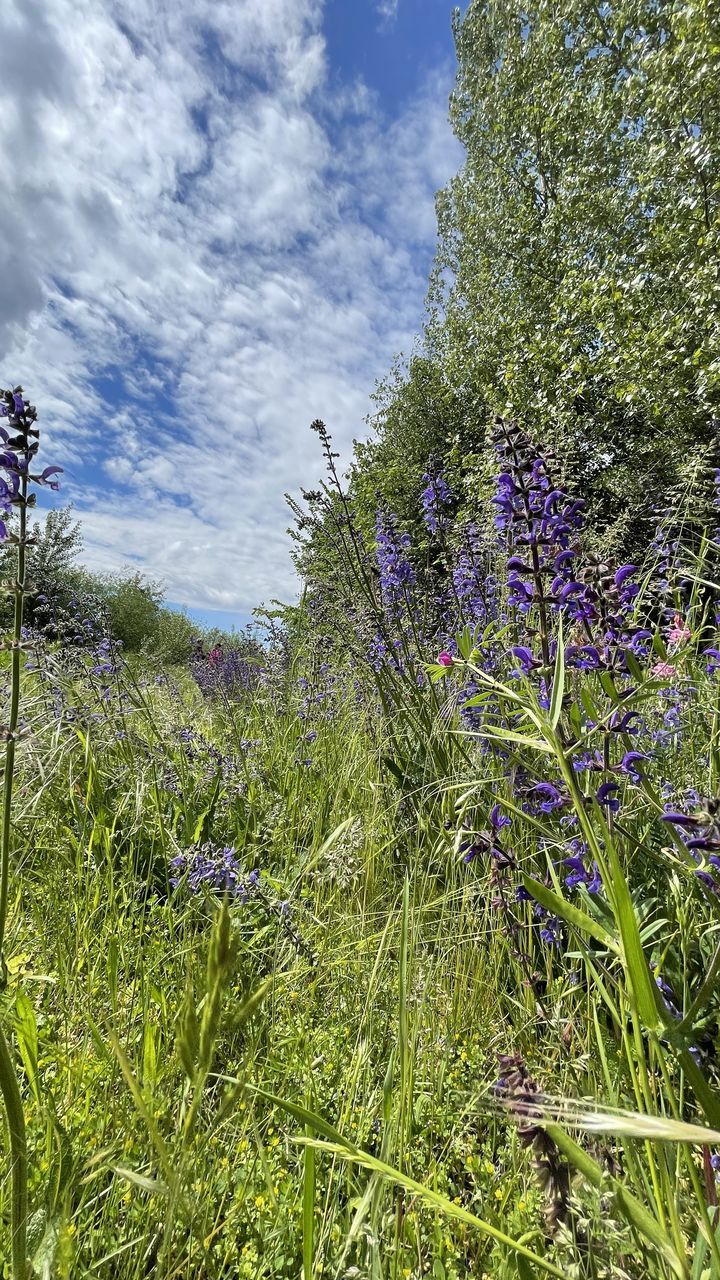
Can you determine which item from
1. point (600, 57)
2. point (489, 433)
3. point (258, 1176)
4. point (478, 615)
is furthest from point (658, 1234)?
point (600, 57)

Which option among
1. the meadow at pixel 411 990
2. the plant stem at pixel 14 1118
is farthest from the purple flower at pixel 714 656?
the plant stem at pixel 14 1118

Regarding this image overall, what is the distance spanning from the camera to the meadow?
0.74 m

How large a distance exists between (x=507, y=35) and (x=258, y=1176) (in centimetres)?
2170

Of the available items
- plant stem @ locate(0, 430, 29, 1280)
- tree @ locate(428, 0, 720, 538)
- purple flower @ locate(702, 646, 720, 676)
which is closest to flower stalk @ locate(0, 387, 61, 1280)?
plant stem @ locate(0, 430, 29, 1280)

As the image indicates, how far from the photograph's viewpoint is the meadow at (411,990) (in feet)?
2.44

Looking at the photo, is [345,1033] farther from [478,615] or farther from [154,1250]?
[478,615]

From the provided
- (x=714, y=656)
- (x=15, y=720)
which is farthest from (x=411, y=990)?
(x=714, y=656)

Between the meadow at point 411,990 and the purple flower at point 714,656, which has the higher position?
the purple flower at point 714,656

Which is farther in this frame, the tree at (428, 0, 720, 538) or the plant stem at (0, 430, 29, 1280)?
the tree at (428, 0, 720, 538)

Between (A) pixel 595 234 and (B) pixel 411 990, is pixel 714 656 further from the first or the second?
(A) pixel 595 234

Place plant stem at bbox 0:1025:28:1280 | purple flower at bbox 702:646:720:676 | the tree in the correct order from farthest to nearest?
the tree → purple flower at bbox 702:646:720:676 → plant stem at bbox 0:1025:28:1280

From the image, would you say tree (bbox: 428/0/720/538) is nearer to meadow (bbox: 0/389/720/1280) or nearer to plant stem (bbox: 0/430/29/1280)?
meadow (bbox: 0/389/720/1280)

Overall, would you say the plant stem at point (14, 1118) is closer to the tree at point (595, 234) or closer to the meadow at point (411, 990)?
the meadow at point (411, 990)

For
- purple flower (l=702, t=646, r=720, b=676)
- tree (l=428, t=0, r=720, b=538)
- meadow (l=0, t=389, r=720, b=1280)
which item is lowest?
meadow (l=0, t=389, r=720, b=1280)
